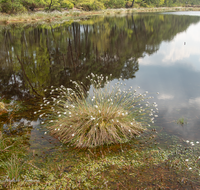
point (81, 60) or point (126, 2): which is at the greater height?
point (126, 2)

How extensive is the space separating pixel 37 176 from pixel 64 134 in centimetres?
166

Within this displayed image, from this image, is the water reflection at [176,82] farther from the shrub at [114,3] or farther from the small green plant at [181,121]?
the shrub at [114,3]

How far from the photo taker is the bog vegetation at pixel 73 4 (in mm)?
47969

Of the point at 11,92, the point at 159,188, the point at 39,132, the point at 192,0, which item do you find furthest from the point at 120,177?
the point at 192,0

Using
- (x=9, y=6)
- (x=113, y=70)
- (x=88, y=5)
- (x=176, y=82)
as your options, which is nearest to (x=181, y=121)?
(x=176, y=82)

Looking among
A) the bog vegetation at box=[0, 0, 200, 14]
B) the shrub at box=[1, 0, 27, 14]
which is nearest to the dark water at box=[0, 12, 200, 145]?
the shrub at box=[1, 0, 27, 14]

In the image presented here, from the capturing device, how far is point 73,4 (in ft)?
237

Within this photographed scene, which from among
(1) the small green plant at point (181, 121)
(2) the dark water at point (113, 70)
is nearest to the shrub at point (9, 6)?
(2) the dark water at point (113, 70)

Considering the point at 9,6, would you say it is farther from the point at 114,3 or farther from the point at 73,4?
the point at 114,3

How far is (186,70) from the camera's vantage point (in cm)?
1413

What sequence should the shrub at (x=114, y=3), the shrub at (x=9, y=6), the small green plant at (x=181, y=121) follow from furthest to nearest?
the shrub at (x=114, y=3), the shrub at (x=9, y=6), the small green plant at (x=181, y=121)

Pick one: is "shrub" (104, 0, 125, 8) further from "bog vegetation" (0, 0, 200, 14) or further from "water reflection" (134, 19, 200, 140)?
"water reflection" (134, 19, 200, 140)

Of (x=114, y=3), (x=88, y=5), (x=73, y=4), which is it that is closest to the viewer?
(x=73, y=4)

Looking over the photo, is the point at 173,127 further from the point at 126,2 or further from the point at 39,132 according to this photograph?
the point at 126,2
